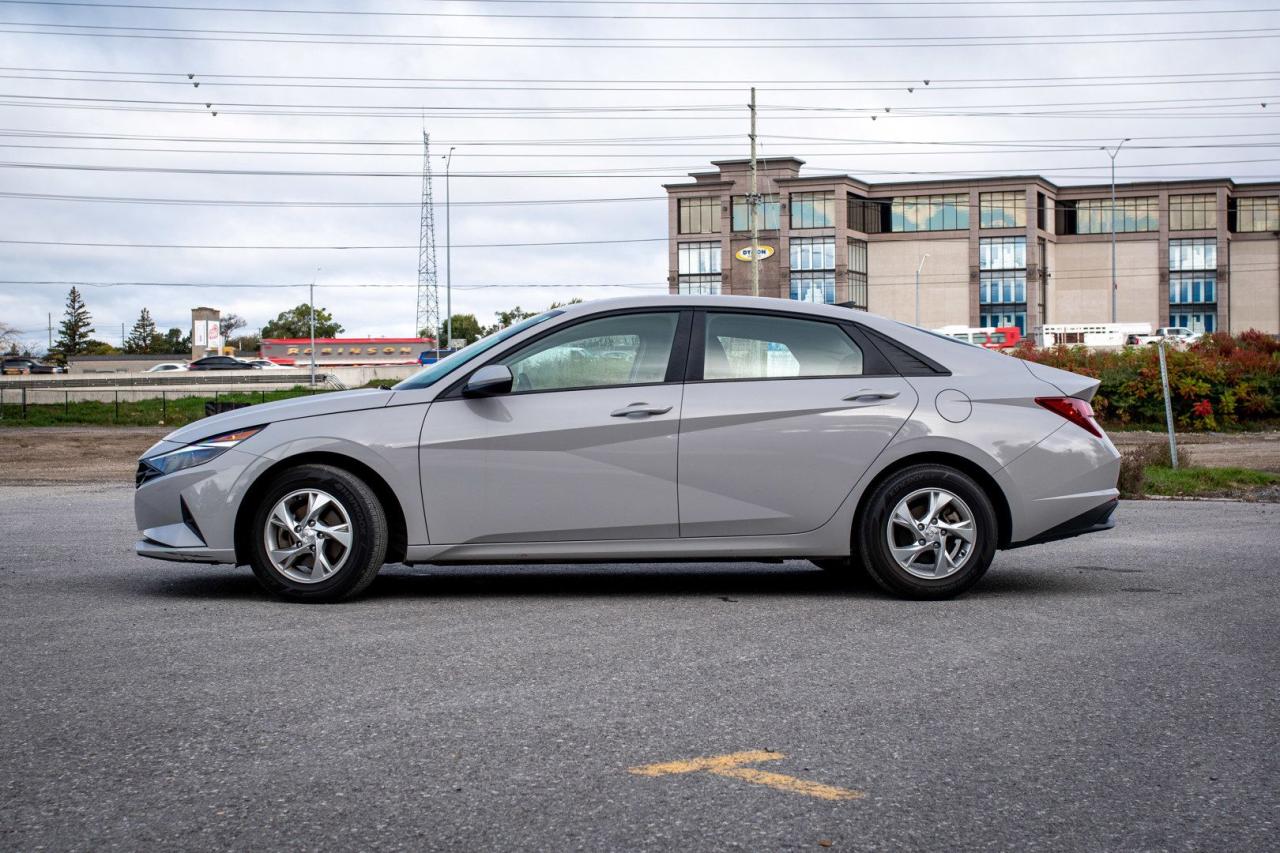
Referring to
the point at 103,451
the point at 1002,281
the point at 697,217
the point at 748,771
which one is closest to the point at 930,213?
the point at 1002,281

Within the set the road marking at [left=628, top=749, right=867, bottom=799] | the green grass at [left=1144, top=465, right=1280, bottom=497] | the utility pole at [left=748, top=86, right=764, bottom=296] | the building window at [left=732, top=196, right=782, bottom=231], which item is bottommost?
the road marking at [left=628, top=749, right=867, bottom=799]

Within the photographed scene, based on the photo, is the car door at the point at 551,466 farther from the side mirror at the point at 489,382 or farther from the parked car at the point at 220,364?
the parked car at the point at 220,364

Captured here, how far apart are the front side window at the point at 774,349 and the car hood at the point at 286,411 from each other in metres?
1.79

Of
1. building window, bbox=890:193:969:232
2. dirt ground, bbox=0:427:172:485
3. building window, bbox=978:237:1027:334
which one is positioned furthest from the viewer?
building window, bbox=890:193:969:232

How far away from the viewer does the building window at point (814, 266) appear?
91625 mm

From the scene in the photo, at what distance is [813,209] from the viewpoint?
91625mm

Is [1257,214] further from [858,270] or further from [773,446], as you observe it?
[773,446]

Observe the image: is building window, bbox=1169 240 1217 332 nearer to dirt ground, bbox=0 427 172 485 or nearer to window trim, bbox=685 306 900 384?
dirt ground, bbox=0 427 172 485

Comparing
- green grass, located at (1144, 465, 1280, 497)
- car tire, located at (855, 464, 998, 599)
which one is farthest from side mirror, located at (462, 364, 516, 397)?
green grass, located at (1144, 465, 1280, 497)

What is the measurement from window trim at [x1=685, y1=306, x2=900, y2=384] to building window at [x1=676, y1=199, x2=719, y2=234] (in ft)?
281

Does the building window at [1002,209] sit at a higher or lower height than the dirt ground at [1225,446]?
higher

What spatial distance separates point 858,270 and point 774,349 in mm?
88802

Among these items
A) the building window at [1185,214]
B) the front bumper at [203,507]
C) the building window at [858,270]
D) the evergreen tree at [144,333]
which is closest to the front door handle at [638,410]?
the front bumper at [203,507]

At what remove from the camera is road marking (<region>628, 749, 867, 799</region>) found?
383cm
